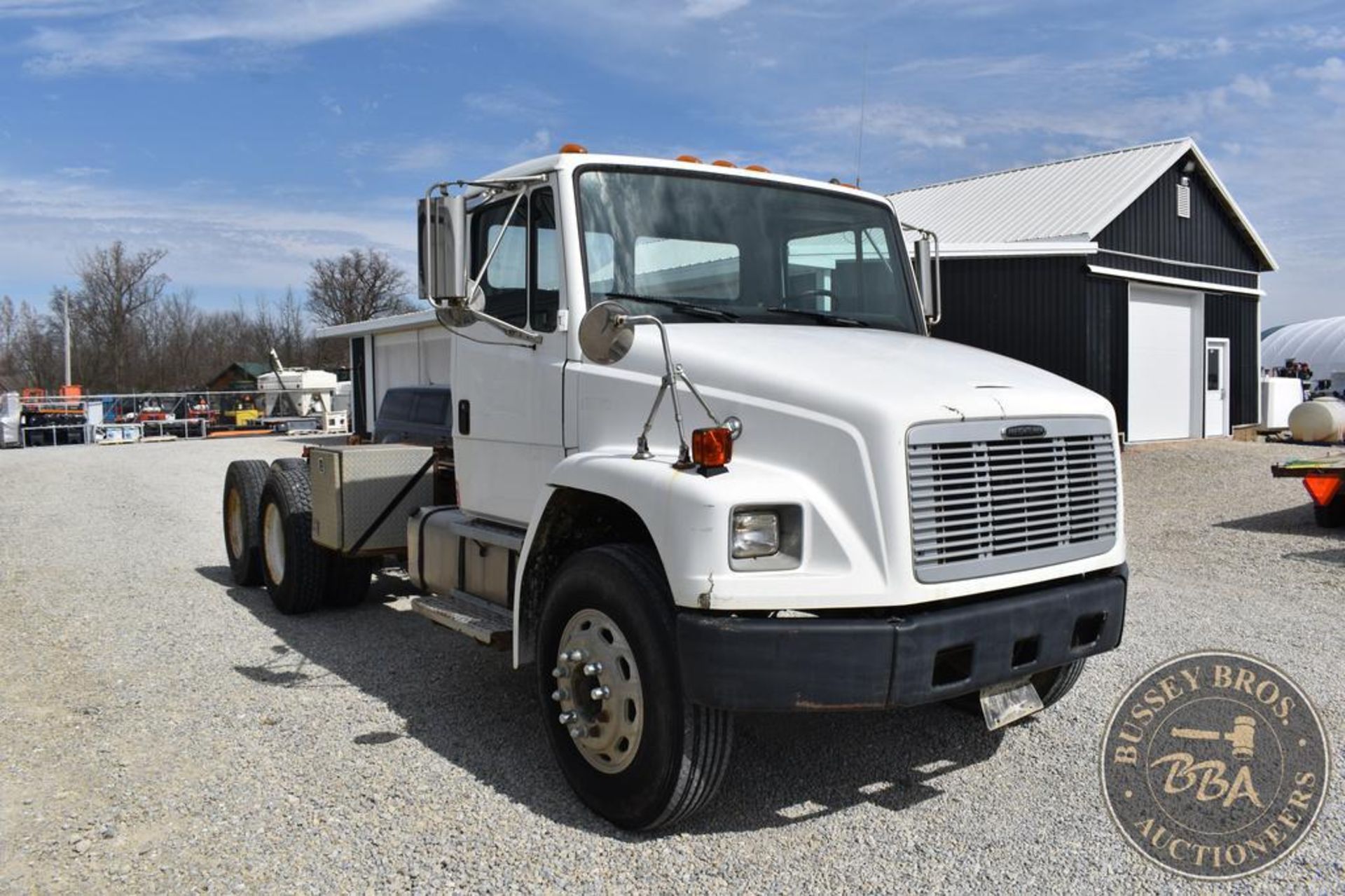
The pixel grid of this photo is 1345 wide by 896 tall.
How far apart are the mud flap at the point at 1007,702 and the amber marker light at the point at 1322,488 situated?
857cm

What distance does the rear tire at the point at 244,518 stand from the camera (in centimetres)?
823

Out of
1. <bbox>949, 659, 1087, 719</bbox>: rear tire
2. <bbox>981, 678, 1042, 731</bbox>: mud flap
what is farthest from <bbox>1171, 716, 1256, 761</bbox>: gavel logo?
<bbox>981, 678, 1042, 731</bbox>: mud flap

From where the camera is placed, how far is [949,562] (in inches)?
143

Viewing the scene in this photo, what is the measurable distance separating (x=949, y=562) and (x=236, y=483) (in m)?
6.57

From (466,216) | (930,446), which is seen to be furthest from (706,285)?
(930,446)

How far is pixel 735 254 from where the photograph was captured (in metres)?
4.80

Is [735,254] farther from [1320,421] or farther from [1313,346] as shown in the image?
[1313,346]

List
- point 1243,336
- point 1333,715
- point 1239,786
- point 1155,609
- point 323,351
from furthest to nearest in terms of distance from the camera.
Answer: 1. point 323,351
2. point 1243,336
3. point 1155,609
4. point 1333,715
5. point 1239,786

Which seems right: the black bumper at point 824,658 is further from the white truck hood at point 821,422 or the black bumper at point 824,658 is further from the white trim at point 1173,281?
the white trim at point 1173,281

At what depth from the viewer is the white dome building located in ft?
195

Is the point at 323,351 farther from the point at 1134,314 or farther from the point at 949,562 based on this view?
the point at 949,562

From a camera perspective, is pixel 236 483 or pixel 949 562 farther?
pixel 236 483

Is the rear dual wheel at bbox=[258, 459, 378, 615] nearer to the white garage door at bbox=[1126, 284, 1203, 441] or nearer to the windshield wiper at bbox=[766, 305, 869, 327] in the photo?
the windshield wiper at bbox=[766, 305, 869, 327]

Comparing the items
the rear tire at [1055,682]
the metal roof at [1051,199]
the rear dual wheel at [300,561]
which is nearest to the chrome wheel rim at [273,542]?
the rear dual wheel at [300,561]
